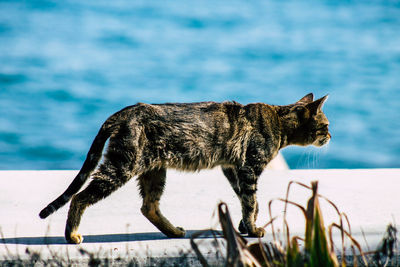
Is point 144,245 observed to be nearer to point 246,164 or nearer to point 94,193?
point 94,193

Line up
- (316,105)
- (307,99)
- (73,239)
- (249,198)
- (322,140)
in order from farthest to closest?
(307,99) < (322,140) < (316,105) < (249,198) < (73,239)

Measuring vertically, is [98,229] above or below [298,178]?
below

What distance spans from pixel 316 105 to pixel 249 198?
132 cm

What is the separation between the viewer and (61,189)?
714 centimetres

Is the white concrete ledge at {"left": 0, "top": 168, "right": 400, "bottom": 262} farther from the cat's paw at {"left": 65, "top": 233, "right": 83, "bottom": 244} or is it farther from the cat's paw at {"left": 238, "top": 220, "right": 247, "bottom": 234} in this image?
the cat's paw at {"left": 238, "top": 220, "right": 247, "bottom": 234}

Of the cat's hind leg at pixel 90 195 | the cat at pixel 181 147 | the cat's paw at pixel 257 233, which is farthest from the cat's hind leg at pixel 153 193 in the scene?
the cat's paw at pixel 257 233

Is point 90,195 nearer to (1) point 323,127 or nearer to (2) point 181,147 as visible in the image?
(2) point 181,147

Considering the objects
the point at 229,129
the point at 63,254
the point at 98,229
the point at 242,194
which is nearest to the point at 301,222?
the point at 242,194

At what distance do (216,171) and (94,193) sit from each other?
4096mm

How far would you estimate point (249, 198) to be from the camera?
496cm

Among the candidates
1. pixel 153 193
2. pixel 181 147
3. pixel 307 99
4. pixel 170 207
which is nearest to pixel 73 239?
pixel 153 193

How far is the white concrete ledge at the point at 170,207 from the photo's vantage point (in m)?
4.63

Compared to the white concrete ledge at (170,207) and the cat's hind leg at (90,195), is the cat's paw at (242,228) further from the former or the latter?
the cat's hind leg at (90,195)

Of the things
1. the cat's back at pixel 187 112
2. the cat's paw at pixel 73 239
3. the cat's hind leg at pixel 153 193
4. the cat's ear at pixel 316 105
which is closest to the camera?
the cat's paw at pixel 73 239
